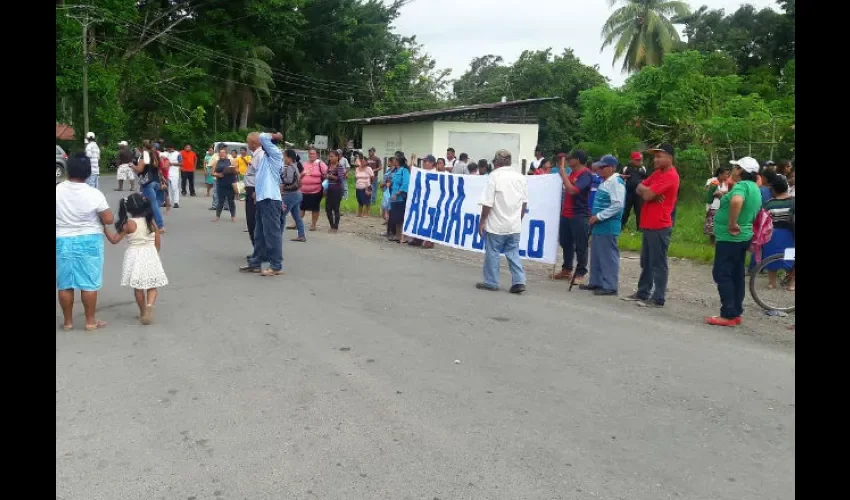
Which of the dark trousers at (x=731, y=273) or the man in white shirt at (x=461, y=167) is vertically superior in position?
the man in white shirt at (x=461, y=167)

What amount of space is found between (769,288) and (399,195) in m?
7.03

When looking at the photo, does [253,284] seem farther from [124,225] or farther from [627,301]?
[627,301]

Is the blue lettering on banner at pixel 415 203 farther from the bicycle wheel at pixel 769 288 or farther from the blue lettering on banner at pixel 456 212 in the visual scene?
the bicycle wheel at pixel 769 288

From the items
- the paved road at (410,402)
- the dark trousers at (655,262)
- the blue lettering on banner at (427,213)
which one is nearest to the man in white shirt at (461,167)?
the blue lettering on banner at (427,213)

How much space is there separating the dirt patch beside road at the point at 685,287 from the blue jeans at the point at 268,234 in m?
3.15

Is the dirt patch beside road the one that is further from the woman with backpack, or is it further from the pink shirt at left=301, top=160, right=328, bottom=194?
the pink shirt at left=301, top=160, right=328, bottom=194

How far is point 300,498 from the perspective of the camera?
3.64 metres

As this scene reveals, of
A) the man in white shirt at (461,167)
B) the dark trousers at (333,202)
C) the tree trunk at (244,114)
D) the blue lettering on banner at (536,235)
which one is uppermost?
the tree trunk at (244,114)

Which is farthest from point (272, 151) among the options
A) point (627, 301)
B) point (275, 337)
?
point (627, 301)

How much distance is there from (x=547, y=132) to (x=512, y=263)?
31.4 metres

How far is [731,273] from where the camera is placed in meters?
7.62

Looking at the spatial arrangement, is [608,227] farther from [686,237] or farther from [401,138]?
[401,138]

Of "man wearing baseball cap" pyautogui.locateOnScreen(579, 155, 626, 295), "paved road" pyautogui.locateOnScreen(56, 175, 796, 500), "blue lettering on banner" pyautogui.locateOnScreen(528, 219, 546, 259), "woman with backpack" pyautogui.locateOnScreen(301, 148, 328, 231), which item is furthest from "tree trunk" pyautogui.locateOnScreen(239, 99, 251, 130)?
"paved road" pyautogui.locateOnScreen(56, 175, 796, 500)

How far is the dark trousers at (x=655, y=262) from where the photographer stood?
27.7ft
